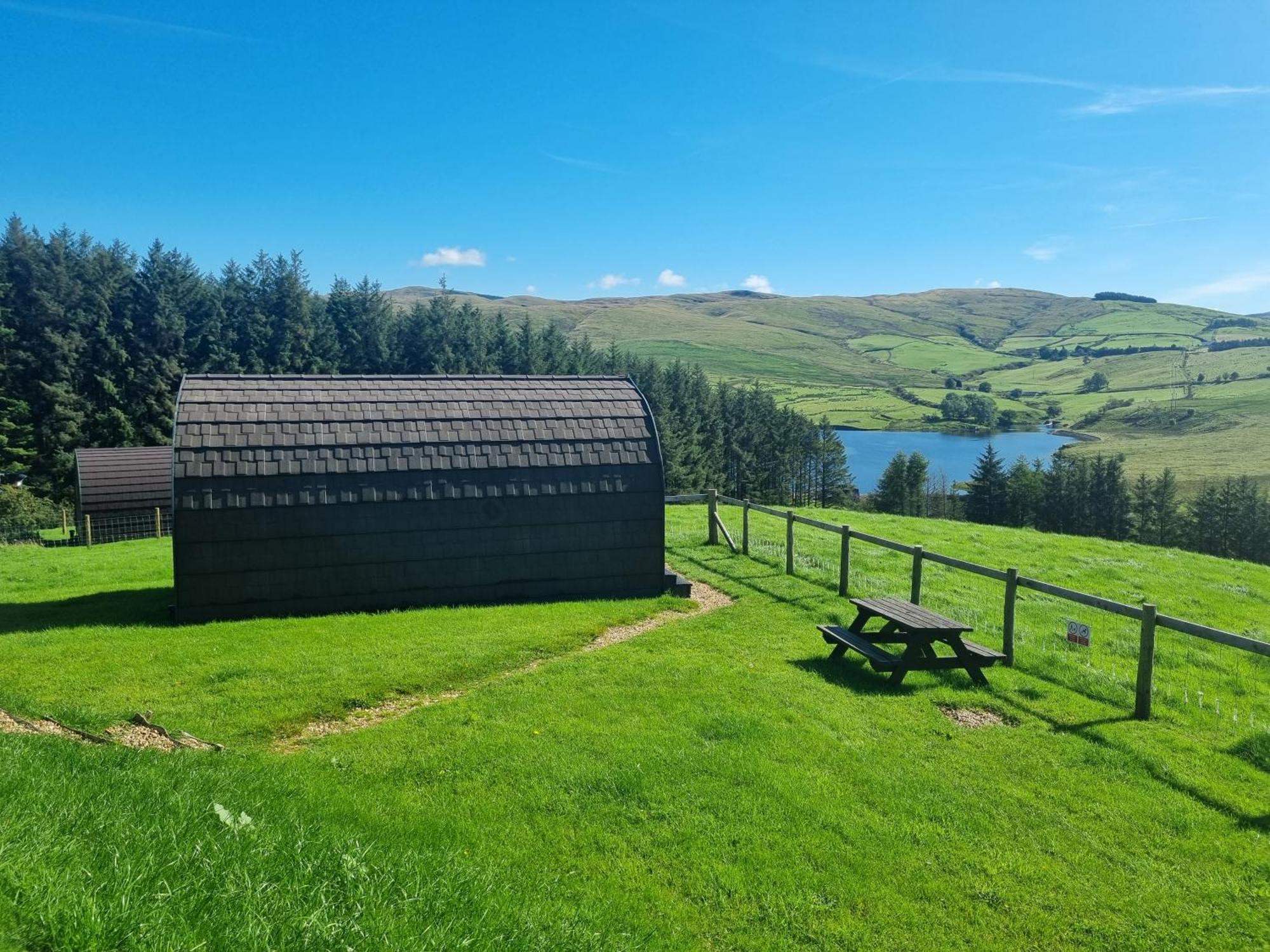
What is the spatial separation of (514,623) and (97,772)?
7.15 metres

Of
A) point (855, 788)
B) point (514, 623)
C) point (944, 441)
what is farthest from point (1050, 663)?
point (944, 441)

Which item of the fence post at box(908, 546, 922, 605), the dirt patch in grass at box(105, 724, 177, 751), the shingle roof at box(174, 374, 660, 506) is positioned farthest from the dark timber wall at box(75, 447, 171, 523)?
the fence post at box(908, 546, 922, 605)

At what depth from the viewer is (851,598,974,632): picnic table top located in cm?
995

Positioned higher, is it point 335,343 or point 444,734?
point 335,343

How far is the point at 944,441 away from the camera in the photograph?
15425cm

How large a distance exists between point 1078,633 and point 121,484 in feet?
96.4

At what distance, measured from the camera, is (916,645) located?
10070 mm

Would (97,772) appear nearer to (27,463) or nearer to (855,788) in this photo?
(855,788)

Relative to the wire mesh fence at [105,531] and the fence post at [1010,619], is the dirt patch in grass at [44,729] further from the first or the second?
the wire mesh fence at [105,531]

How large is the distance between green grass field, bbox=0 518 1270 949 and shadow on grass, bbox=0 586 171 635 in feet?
0.50

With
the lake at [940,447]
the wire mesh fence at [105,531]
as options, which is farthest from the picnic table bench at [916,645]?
the lake at [940,447]

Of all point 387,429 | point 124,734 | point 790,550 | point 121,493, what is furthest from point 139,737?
point 121,493

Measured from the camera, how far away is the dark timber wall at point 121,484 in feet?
86.4

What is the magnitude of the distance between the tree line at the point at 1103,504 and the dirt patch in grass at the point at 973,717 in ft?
218
